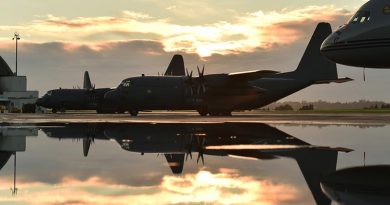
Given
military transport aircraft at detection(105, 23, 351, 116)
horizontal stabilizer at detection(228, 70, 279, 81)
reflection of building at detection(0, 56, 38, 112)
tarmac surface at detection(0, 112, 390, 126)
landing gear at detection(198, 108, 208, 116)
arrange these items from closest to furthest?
tarmac surface at detection(0, 112, 390, 126) < horizontal stabilizer at detection(228, 70, 279, 81) < military transport aircraft at detection(105, 23, 351, 116) < landing gear at detection(198, 108, 208, 116) < reflection of building at detection(0, 56, 38, 112)

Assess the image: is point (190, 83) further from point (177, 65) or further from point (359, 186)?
point (359, 186)

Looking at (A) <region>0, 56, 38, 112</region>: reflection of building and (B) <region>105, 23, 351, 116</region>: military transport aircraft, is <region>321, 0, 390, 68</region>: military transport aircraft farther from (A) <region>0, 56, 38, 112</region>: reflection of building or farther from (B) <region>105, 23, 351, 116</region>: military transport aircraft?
(A) <region>0, 56, 38, 112</region>: reflection of building

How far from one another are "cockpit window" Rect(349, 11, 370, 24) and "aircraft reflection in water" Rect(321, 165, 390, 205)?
818 inches

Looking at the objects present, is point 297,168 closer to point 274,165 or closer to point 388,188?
point 274,165

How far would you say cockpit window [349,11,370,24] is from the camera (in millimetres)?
26703

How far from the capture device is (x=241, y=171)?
772cm

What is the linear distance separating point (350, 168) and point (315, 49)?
4587cm

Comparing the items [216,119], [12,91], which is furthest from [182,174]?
[12,91]

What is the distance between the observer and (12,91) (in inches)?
4604

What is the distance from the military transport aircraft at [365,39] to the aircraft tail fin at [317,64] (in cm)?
2337

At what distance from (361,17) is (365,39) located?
164 cm

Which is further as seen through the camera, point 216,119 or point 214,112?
point 214,112

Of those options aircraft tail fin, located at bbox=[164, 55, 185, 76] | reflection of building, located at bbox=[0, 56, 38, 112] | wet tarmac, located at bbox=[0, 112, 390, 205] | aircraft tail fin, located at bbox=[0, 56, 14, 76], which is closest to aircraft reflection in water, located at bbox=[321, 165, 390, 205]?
wet tarmac, located at bbox=[0, 112, 390, 205]

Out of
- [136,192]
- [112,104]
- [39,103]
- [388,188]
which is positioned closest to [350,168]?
[388,188]
